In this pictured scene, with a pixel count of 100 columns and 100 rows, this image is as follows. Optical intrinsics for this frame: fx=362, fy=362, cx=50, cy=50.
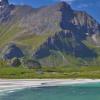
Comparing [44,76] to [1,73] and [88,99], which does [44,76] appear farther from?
[88,99]

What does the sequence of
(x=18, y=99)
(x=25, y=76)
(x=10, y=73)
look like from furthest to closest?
1. (x=10, y=73)
2. (x=25, y=76)
3. (x=18, y=99)

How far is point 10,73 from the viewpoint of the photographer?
7638 inches

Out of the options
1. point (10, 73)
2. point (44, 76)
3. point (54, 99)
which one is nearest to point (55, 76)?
point (44, 76)

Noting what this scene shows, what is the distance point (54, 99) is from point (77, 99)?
4952 mm

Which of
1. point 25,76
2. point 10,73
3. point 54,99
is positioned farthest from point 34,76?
point 54,99

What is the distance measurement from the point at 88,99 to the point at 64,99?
5191mm

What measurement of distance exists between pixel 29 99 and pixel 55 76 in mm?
110908

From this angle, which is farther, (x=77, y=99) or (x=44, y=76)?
(x=44, y=76)

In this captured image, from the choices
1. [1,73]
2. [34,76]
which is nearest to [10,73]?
[1,73]

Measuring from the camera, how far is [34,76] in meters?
183

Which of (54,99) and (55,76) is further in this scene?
(55,76)

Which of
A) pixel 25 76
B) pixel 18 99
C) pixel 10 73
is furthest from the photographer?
pixel 10 73

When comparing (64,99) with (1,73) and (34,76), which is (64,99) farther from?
(1,73)

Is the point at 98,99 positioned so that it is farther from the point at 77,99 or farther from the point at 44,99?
the point at 44,99
